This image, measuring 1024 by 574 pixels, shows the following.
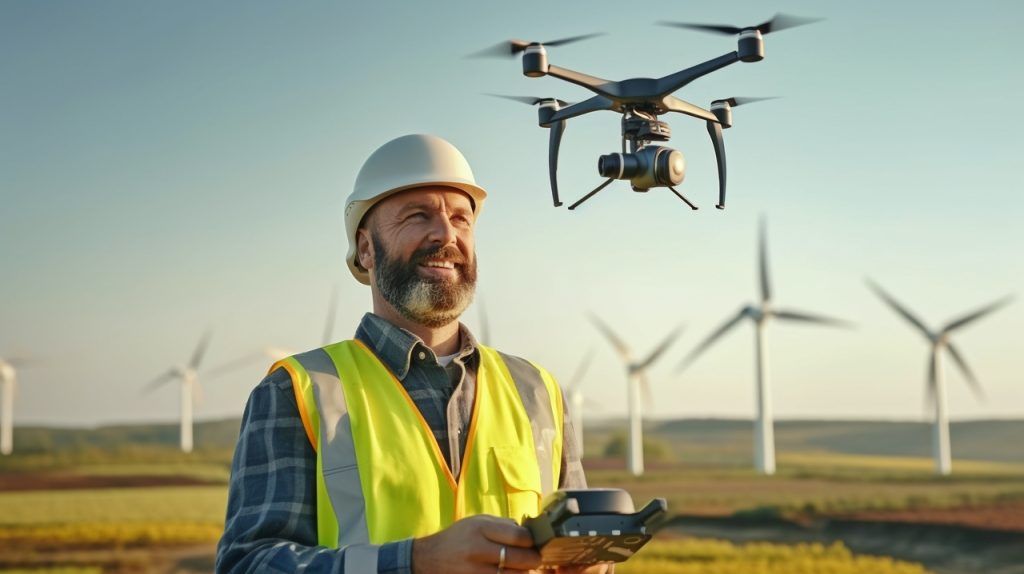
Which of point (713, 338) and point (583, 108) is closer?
point (583, 108)

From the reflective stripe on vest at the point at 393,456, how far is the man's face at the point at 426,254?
0.28 meters

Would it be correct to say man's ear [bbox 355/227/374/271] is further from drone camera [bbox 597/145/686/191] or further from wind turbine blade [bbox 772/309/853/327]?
wind turbine blade [bbox 772/309/853/327]

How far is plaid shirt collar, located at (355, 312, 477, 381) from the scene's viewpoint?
4652 millimetres

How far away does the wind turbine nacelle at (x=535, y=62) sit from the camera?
14.8ft

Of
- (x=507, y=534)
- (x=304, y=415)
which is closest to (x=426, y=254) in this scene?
(x=304, y=415)

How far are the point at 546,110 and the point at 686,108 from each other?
574 mm

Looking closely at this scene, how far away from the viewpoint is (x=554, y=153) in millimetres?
4699

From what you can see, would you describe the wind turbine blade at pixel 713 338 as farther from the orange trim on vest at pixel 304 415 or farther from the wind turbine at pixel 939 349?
the orange trim on vest at pixel 304 415

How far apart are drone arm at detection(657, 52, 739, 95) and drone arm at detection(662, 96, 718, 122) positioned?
4 centimetres

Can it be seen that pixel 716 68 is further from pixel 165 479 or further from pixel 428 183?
pixel 165 479

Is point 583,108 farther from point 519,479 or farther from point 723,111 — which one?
point 519,479

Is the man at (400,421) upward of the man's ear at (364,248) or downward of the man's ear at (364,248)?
downward

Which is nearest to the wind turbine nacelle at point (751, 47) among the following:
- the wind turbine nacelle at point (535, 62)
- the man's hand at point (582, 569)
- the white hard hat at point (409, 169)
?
the wind turbine nacelle at point (535, 62)

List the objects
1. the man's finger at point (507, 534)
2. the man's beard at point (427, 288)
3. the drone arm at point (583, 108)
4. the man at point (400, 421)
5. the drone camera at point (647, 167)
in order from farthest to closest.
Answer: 1. the drone arm at point (583, 108)
2. the man's beard at point (427, 288)
3. the drone camera at point (647, 167)
4. the man at point (400, 421)
5. the man's finger at point (507, 534)
